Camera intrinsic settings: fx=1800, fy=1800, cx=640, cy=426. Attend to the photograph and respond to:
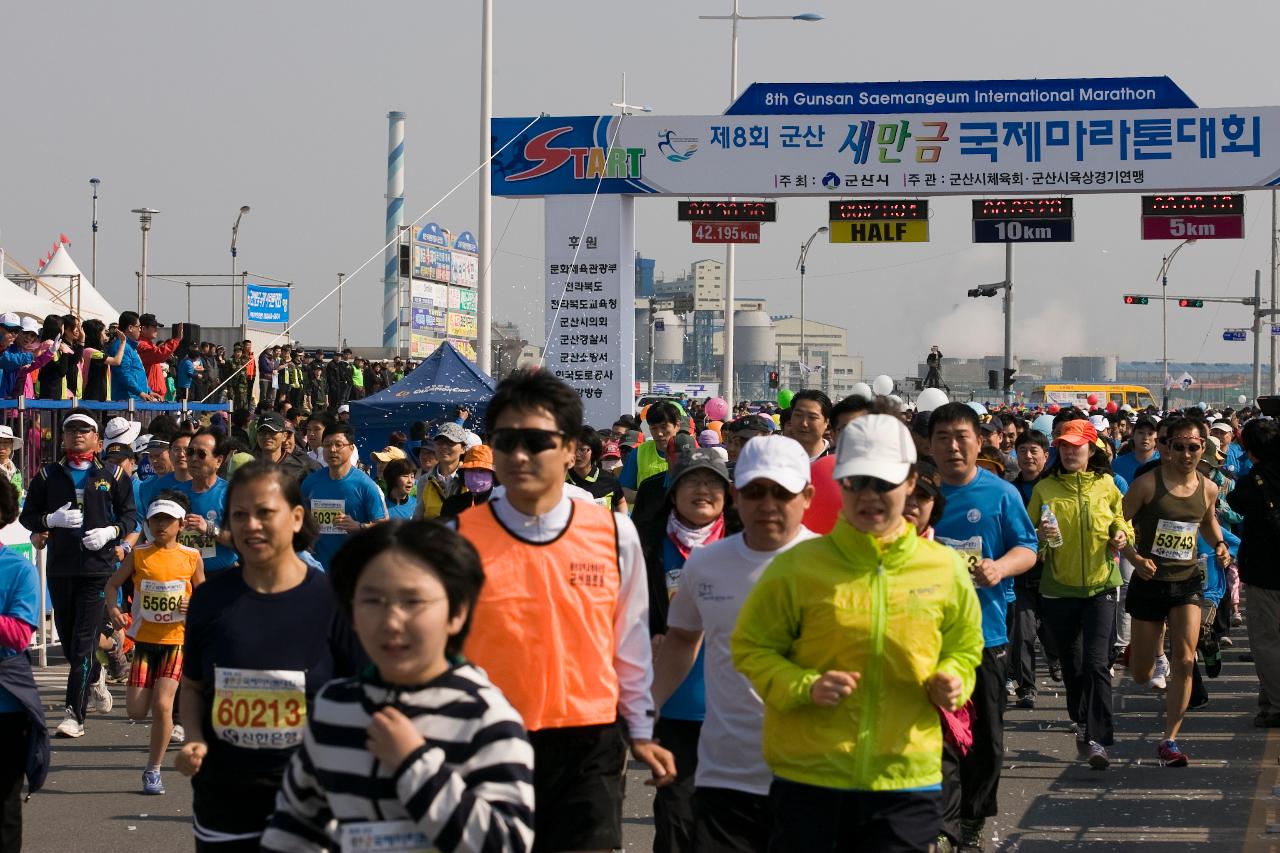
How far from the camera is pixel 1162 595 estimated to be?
9867mm

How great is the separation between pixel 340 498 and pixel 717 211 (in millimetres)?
14175

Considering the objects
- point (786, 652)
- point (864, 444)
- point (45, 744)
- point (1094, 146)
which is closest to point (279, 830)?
point (786, 652)

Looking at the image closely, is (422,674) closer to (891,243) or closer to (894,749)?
(894,749)

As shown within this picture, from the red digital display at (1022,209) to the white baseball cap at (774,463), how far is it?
19.0 metres

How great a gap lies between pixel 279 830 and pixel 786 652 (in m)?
1.48

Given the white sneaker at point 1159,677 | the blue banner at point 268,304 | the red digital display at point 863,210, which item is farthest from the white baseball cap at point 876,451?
the blue banner at point 268,304

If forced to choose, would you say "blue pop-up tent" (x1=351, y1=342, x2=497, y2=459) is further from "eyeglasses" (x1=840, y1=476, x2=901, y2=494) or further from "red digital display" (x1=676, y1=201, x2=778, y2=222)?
"eyeglasses" (x1=840, y1=476, x2=901, y2=494)

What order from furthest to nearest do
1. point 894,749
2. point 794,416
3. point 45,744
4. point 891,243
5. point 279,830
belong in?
point 891,243, point 794,416, point 45,744, point 894,749, point 279,830

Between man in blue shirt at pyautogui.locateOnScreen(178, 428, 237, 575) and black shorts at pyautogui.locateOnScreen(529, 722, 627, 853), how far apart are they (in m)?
5.85

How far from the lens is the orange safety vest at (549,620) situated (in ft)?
14.7

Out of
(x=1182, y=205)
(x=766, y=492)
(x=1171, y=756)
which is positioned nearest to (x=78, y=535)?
(x=1171, y=756)

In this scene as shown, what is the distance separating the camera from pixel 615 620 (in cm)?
476

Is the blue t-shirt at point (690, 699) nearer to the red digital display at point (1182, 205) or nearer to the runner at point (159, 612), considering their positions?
the runner at point (159, 612)

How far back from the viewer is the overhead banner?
71.3 ft
